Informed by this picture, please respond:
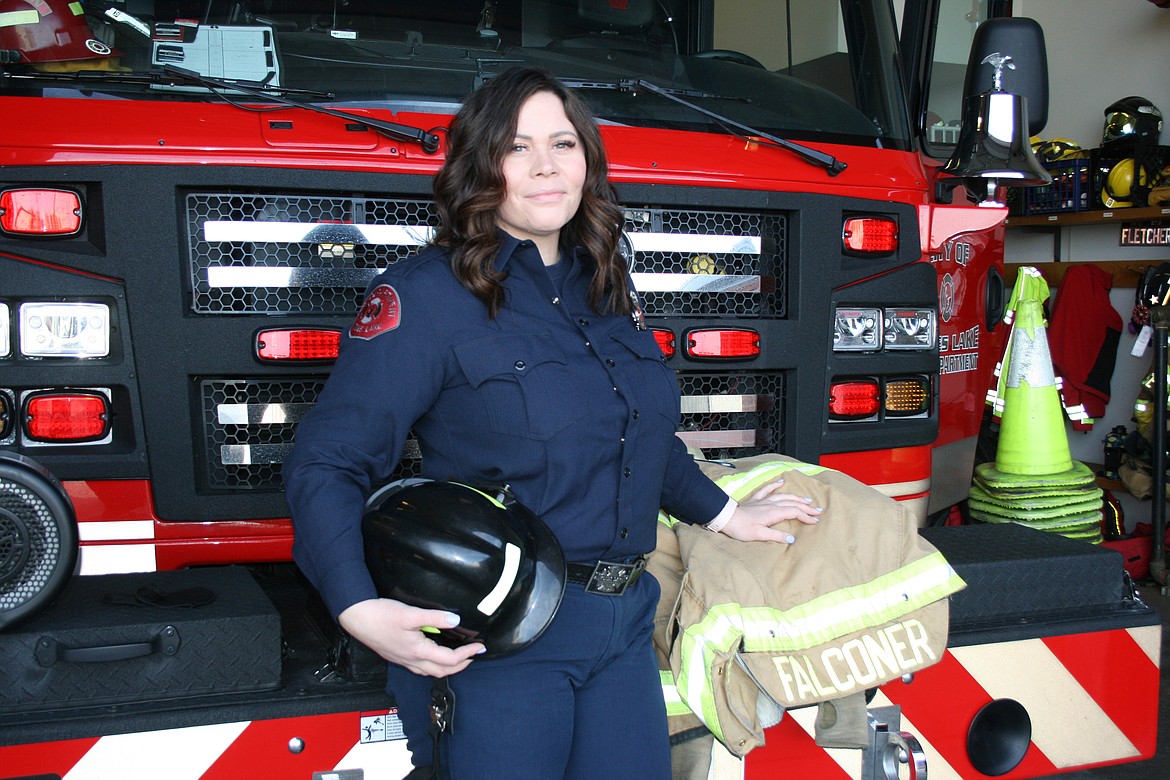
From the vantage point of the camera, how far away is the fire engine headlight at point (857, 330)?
3068 mm

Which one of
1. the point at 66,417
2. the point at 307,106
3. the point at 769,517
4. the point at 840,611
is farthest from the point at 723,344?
the point at 66,417

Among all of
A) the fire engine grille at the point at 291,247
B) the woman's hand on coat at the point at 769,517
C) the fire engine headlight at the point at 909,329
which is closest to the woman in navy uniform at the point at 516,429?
the woman's hand on coat at the point at 769,517

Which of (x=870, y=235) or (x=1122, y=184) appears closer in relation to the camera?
(x=870, y=235)

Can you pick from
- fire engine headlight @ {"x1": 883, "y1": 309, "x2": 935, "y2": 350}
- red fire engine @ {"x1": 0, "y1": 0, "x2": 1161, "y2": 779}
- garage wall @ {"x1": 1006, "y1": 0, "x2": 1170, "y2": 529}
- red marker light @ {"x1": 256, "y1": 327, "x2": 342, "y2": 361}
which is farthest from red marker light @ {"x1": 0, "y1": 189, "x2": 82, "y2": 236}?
garage wall @ {"x1": 1006, "y1": 0, "x2": 1170, "y2": 529}

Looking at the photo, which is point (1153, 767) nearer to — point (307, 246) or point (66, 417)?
point (307, 246)

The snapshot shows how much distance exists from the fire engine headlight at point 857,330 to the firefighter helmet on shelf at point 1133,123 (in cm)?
498

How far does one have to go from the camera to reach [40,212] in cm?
234

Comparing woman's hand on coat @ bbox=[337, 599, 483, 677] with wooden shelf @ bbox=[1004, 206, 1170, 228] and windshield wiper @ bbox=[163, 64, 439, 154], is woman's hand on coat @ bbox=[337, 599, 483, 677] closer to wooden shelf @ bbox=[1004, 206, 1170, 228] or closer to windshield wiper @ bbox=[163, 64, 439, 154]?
windshield wiper @ bbox=[163, 64, 439, 154]

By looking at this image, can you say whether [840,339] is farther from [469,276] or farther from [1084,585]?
[469,276]

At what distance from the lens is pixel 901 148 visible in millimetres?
3373

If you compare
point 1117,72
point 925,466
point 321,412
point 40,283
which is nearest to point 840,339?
point 925,466

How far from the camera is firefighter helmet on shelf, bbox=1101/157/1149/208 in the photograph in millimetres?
7055

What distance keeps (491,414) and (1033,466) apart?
3671 mm

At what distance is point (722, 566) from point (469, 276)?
853mm
